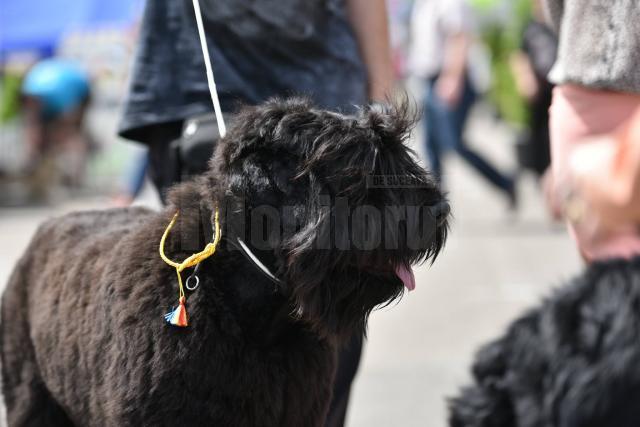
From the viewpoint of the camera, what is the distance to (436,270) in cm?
748

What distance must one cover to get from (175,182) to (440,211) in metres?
1.09

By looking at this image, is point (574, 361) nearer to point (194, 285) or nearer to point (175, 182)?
point (194, 285)

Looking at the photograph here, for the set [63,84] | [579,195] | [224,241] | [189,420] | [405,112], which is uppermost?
[63,84]

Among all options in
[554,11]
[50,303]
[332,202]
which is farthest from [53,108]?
[332,202]

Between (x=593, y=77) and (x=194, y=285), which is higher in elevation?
(x=593, y=77)

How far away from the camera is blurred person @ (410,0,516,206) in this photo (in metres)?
8.75

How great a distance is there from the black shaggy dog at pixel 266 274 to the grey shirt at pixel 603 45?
523mm

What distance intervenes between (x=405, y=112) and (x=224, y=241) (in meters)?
0.61

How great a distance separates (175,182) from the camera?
3277 mm

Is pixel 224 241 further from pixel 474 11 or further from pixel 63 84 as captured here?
pixel 63 84

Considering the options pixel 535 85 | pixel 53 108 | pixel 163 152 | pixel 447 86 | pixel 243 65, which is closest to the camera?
pixel 243 65

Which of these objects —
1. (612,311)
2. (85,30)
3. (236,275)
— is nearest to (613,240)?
(612,311)

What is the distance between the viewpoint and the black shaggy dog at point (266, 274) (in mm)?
2512

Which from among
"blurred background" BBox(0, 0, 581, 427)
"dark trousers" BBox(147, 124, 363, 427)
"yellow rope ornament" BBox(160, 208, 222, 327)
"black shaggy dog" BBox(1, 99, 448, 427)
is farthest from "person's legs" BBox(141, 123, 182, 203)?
"yellow rope ornament" BBox(160, 208, 222, 327)
